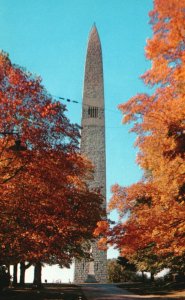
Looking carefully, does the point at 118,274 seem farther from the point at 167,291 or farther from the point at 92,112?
the point at 167,291

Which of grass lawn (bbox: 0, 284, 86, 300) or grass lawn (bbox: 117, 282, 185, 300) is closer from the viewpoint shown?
grass lawn (bbox: 0, 284, 86, 300)

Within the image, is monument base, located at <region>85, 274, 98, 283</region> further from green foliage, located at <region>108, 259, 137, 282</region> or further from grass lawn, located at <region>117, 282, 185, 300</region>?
grass lawn, located at <region>117, 282, 185, 300</region>

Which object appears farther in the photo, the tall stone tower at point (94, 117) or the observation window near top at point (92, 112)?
the observation window near top at point (92, 112)

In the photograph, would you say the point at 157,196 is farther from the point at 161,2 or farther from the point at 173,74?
the point at 161,2

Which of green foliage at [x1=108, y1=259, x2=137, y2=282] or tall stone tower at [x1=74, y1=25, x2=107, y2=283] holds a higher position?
tall stone tower at [x1=74, y1=25, x2=107, y2=283]

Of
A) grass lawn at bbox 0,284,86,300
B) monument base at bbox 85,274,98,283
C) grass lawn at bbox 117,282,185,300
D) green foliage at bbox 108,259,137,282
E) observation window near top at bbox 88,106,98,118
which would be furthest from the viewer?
observation window near top at bbox 88,106,98,118

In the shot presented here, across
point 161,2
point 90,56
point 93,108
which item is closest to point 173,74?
point 161,2

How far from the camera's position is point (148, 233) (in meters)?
15.7

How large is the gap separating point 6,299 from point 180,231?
11.1m

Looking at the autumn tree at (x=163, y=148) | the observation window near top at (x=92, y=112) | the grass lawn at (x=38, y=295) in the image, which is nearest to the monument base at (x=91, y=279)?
the observation window near top at (x=92, y=112)

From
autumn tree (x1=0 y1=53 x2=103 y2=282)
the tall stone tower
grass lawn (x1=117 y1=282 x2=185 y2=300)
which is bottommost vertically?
grass lawn (x1=117 y1=282 x2=185 y2=300)

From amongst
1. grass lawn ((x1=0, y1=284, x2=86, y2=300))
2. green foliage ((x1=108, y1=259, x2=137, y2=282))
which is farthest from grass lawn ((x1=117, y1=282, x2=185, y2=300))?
green foliage ((x1=108, y1=259, x2=137, y2=282))

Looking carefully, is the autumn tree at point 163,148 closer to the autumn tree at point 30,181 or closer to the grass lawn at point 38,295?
the autumn tree at point 30,181

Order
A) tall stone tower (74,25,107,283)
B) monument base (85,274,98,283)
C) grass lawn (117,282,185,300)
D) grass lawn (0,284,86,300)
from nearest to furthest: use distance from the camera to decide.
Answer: grass lawn (0,284,86,300) < grass lawn (117,282,185,300) < monument base (85,274,98,283) < tall stone tower (74,25,107,283)
